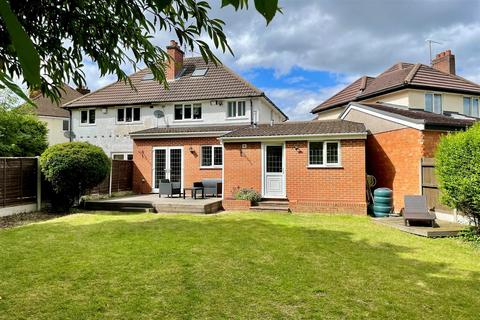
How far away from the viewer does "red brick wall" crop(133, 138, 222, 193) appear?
18703 millimetres

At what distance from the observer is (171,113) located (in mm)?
21906

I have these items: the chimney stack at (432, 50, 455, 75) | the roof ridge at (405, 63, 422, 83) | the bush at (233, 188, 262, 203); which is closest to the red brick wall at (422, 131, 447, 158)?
the bush at (233, 188, 262, 203)

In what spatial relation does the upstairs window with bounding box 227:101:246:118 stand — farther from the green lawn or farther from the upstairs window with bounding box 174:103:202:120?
the green lawn

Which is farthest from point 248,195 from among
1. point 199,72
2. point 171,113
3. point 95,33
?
point 199,72

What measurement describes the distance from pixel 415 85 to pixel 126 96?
59.7 ft

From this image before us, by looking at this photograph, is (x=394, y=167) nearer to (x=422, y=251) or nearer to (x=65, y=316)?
(x=422, y=251)

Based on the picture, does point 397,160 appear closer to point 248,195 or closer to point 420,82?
point 248,195

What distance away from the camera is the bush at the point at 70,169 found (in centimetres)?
1241

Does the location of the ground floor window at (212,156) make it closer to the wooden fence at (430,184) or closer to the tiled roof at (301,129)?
Result: the tiled roof at (301,129)

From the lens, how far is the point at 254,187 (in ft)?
49.8

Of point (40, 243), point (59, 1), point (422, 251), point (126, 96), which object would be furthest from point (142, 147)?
point (59, 1)

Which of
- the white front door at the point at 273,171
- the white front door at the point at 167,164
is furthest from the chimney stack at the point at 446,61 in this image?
the white front door at the point at 167,164

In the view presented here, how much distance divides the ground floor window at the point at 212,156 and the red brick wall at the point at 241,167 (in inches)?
113

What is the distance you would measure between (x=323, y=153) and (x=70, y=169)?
10.1 metres
